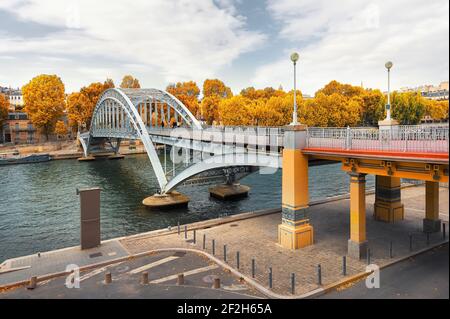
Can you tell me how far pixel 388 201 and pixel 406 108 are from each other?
63.9m

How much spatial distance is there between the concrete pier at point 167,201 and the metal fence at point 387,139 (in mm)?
20435

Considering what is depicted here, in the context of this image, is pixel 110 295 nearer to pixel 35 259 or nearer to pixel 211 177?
pixel 35 259

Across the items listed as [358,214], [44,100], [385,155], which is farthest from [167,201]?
[44,100]

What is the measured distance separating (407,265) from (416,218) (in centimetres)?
950

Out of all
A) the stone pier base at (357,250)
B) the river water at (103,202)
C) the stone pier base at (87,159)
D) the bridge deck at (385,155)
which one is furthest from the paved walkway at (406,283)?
the stone pier base at (87,159)

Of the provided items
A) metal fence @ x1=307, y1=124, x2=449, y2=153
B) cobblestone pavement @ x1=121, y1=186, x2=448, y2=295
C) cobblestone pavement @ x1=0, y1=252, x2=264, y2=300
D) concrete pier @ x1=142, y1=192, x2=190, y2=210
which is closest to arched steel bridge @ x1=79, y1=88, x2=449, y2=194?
metal fence @ x1=307, y1=124, x2=449, y2=153

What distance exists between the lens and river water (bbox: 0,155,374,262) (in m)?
29.0

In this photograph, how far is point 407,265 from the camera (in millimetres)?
17078

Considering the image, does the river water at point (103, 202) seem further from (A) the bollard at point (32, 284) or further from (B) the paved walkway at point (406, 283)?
(B) the paved walkway at point (406, 283)

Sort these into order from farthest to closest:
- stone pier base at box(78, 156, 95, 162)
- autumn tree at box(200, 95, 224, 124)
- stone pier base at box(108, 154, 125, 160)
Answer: autumn tree at box(200, 95, 224, 124), stone pier base at box(108, 154, 125, 160), stone pier base at box(78, 156, 95, 162)

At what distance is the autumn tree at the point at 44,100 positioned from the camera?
305 ft

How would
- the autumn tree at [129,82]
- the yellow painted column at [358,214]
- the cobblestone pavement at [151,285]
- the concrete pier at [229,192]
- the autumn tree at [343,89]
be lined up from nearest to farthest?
the cobblestone pavement at [151,285] → the yellow painted column at [358,214] → the concrete pier at [229,192] → the autumn tree at [343,89] → the autumn tree at [129,82]

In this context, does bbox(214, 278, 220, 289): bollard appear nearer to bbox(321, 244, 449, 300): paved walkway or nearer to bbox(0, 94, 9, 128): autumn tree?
bbox(321, 244, 449, 300): paved walkway
